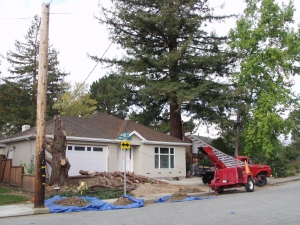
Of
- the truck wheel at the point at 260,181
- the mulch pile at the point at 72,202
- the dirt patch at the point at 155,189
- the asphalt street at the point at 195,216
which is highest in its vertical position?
the truck wheel at the point at 260,181

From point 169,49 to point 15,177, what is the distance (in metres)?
17.0

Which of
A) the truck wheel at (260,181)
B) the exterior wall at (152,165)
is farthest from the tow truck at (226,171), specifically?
the exterior wall at (152,165)

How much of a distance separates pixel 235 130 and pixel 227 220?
21.0 metres

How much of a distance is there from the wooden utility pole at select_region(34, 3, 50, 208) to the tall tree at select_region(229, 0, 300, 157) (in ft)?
59.0

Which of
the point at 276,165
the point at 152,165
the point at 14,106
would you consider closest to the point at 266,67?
the point at 276,165

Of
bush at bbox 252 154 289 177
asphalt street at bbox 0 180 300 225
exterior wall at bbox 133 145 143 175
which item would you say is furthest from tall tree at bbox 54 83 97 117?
asphalt street at bbox 0 180 300 225

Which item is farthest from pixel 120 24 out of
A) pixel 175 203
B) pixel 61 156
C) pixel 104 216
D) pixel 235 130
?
pixel 104 216

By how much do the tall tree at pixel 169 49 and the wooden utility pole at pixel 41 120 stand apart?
45.3 ft

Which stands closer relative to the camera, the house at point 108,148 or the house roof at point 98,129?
the house at point 108,148

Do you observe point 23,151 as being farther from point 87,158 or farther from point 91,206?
point 91,206

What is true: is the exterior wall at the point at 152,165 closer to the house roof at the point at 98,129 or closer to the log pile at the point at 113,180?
the house roof at the point at 98,129

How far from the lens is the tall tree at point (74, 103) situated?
128 feet

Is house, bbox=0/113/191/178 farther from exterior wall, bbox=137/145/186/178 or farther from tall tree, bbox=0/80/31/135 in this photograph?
tall tree, bbox=0/80/31/135

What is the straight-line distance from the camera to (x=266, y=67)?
27672mm
